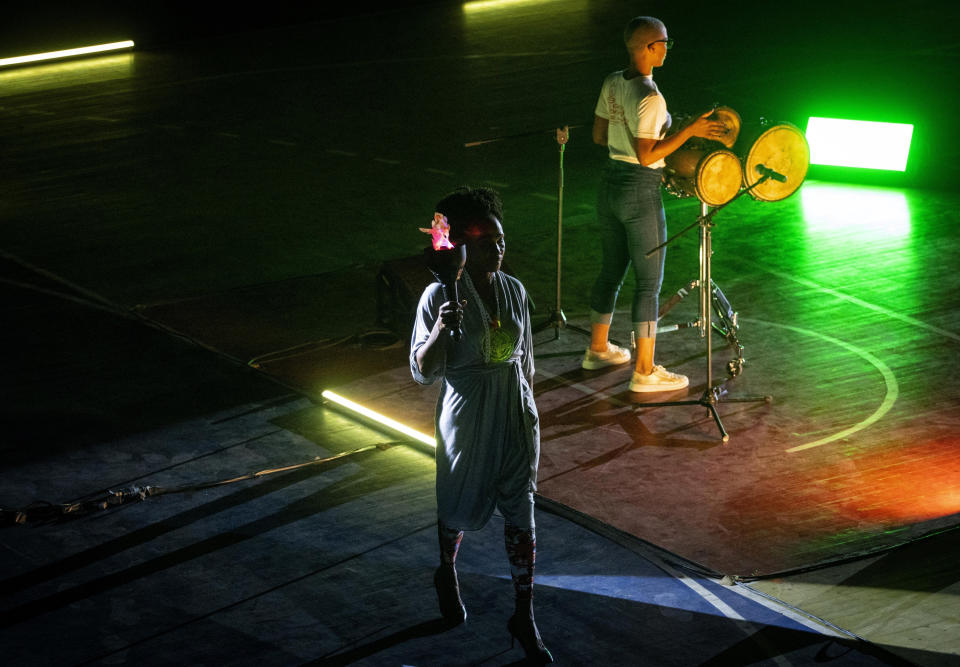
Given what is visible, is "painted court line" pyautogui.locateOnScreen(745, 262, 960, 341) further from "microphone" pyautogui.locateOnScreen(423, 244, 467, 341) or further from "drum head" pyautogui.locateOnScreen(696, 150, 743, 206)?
"microphone" pyautogui.locateOnScreen(423, 244, 467, 341)

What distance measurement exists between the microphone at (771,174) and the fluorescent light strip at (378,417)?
273 cm

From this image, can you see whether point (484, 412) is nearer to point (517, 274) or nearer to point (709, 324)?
point (709, 324)

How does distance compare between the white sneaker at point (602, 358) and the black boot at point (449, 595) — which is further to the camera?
the white sneaker at point (602, 358)

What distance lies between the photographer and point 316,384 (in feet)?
28.6

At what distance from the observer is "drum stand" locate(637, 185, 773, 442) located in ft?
24.9

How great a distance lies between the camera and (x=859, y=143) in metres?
14.0

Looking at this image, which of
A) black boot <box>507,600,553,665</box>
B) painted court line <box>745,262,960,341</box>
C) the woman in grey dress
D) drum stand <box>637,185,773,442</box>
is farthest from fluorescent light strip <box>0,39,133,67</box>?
black boot <box>507,600,553,665</box>

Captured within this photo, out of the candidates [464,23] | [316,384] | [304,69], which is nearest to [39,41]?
[304,69]

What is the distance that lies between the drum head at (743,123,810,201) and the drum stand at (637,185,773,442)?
0.37 feet

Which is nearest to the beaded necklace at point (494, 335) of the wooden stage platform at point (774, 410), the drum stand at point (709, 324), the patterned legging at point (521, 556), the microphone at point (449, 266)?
the microphone at point (449, 266)

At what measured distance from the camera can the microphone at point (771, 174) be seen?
7.36 m

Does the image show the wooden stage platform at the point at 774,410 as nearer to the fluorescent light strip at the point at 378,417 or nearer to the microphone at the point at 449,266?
the fluorescent light strip at the point at 378,417

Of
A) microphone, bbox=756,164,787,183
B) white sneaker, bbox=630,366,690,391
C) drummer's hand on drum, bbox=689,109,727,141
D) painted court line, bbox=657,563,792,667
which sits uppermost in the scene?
drummer's hand on drum, bbox=689,109,727,141

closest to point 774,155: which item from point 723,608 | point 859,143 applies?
point 723,608
